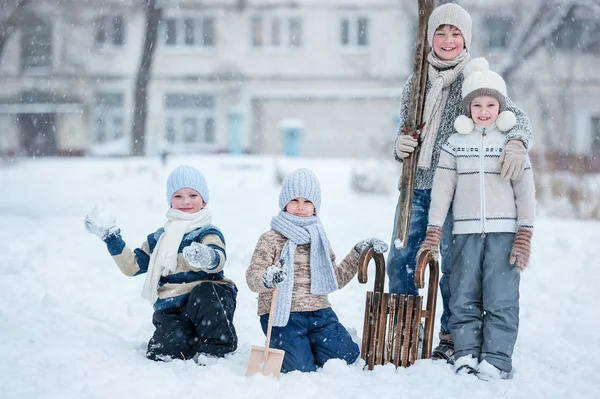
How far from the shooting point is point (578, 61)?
26406 mm

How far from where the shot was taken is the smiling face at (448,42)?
426cm

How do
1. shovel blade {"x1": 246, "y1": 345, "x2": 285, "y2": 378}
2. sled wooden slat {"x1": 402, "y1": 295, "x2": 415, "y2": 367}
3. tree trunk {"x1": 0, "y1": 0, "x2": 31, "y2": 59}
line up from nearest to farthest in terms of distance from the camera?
shovel blade {"x1": 246, "y1": 345, "x2": 285, "y2": 378}
sled wooden slat {"x1": 402, "y1": 295, "x2": 415, "y2": 367}
tree trunk {"x1": 0, "y1": 0, "x2": 31, "y2": 59}

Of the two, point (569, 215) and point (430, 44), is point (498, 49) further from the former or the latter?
point (430, 44)

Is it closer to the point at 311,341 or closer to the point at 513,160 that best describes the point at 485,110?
the point at 513,160

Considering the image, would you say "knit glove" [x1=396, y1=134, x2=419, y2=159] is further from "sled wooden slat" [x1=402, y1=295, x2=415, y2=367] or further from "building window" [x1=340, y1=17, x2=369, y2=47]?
"building window" [x1=340, y1=17, x2=369, y2=47]

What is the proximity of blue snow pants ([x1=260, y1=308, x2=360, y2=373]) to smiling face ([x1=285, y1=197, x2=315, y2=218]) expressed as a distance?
55cm

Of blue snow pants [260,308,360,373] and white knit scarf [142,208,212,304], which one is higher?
white knit scarf [142,208,212,304]

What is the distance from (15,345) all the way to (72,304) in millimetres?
1112

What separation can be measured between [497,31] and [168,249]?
24262 mm

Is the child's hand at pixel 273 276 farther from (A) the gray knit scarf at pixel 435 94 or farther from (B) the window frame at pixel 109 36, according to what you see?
(B) the window frame at pixel 109 36

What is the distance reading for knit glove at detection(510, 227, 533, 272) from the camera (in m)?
3.96

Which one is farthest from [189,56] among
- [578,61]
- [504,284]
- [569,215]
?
[504,284]

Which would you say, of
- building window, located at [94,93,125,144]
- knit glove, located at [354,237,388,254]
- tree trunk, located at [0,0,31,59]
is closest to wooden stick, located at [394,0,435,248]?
knit glove, located at [354,237,388,254]

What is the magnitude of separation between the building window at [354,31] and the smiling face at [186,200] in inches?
909
